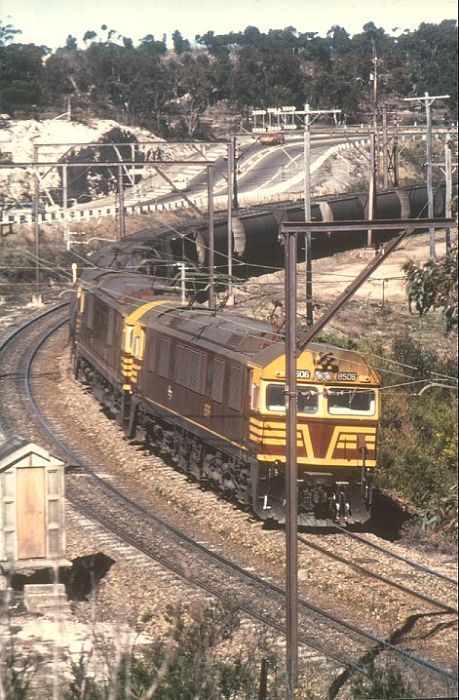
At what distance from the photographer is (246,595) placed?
1152 centimetres

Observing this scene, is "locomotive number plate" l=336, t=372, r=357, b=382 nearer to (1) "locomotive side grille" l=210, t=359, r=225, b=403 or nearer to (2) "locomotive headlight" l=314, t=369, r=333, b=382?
(2) "locomotive headlight" l=314, t=369, r=333, b=382

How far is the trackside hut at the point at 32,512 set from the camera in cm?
1154

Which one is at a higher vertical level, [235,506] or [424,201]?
[424,201]

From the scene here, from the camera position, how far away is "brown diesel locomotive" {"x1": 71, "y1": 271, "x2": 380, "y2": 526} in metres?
12.8

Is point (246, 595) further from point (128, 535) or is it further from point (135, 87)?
point (135, 87)

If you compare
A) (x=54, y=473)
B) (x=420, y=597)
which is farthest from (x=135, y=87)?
(x=420, y=597)

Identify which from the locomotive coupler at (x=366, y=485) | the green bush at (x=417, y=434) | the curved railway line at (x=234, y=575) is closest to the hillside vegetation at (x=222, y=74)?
the green bush at (x=417, y=434)

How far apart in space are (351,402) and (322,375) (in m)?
0.48

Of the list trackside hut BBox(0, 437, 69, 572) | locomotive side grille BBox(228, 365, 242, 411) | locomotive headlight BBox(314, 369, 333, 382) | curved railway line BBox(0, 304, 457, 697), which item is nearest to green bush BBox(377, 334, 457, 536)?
locomotive headlight BBox(314, 369, 333, 382)

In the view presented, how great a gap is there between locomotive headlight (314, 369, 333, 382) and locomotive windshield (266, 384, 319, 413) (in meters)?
0.14

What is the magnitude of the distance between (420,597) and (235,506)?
4.13 meters

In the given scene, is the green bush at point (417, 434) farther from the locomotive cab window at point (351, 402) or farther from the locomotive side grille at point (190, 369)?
the locomotive side grille at point (190, 369)

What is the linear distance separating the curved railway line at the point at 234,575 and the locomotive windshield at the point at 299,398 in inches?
55.5

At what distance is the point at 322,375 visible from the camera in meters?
12.7
